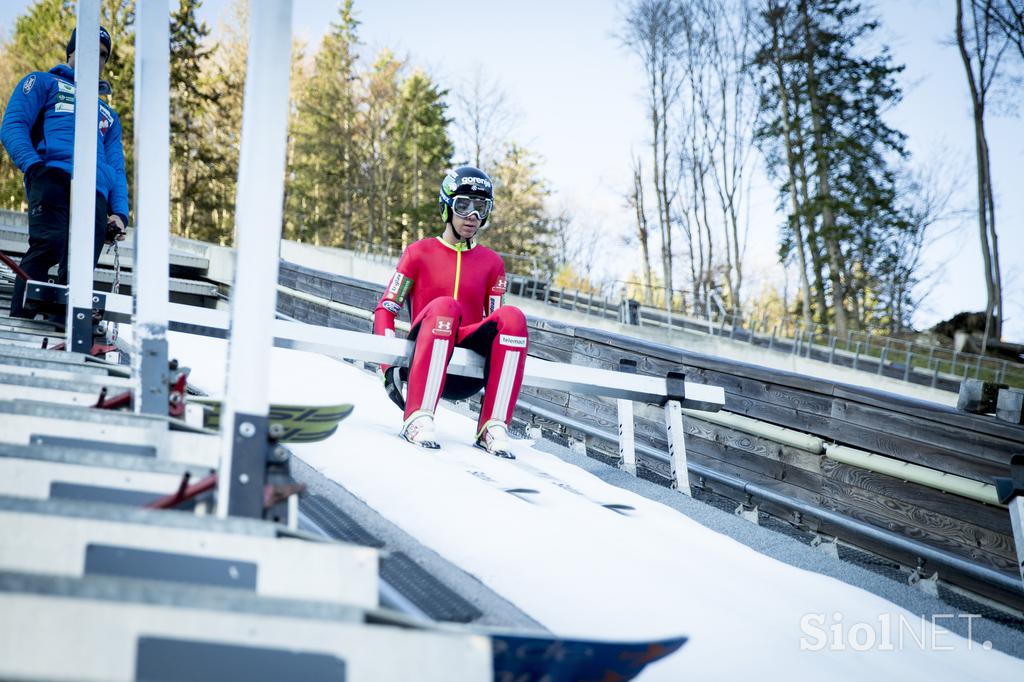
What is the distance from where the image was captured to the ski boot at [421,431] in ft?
11.4

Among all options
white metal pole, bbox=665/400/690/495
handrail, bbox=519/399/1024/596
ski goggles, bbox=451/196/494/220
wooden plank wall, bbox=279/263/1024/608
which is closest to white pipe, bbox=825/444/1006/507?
wooden plank wall, bbox=279/263/1024/608

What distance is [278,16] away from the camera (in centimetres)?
138

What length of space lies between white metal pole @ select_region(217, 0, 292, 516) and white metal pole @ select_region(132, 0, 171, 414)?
0.68m

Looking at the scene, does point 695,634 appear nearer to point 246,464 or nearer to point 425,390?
point 246,464

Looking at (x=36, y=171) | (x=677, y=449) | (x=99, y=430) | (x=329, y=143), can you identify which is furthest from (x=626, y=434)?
(x=329, y=143)

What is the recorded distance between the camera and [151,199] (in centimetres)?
203

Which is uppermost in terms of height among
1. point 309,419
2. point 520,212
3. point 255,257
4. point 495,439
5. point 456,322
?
point 520,212

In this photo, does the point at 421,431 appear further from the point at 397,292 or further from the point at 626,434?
the point at 626,434

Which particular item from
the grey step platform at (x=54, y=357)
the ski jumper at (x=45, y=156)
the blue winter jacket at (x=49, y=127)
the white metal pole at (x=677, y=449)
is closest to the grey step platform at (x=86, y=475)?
the grey step platform at (x=54, y=357)

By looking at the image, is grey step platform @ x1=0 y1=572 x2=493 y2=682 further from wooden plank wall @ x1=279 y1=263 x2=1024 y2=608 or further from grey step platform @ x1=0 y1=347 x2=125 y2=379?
wooden plank wall @ x1=279 y1=263 x2=1024 y2=608

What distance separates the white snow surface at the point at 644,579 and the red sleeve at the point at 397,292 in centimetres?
94

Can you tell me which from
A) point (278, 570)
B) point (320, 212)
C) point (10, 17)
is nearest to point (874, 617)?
point (278, 570)

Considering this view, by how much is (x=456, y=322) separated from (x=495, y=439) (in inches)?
22.5

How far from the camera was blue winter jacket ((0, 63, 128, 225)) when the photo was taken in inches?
171
